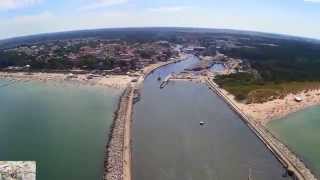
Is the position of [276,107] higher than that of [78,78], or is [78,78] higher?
[276,107]

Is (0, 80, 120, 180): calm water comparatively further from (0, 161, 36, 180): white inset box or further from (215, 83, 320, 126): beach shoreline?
(0, 161, 36, 180): white inset box

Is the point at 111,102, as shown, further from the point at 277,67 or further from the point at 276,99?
the point at 277,67

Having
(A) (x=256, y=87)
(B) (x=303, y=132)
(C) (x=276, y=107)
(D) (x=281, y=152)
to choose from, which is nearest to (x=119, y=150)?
(D) (x=281, y=152)

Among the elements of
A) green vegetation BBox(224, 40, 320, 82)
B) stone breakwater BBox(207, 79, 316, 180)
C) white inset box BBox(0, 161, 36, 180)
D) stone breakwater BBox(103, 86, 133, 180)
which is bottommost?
green vegetation BBox(224, 40, 320, 82)

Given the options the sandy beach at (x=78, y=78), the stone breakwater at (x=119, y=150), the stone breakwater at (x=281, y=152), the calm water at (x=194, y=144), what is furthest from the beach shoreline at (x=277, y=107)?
the sandy beach at (x=78, y=78)

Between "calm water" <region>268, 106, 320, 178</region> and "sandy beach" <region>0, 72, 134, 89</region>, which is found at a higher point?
"calm water" <region>268, 106, 320, 178</region>

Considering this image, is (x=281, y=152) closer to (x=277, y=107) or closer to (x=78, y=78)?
(x=277, y=107)

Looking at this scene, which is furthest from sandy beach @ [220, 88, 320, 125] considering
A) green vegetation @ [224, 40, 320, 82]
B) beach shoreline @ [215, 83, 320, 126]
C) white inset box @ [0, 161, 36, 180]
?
white inset box @ [0, 161, 36, 180]
